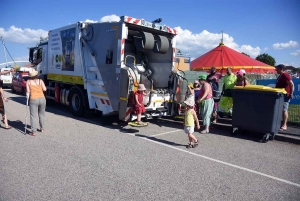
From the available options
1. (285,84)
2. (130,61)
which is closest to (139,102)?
(130,61)

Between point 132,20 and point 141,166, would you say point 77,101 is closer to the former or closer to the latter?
point 132,20

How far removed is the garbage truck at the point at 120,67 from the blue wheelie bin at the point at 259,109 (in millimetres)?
1951

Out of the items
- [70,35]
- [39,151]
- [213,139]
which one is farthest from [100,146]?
[70,35]

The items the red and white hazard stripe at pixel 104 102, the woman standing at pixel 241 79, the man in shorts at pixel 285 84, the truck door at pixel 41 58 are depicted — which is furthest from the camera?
the truck door at pixel 41 58

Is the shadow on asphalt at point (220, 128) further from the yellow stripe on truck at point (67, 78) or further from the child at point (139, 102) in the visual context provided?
the yellow stripe on truck at point (67, 78)

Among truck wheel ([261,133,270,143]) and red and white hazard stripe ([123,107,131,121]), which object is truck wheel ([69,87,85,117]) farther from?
truck wheel ([261,133,270,143])

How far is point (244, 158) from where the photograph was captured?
203 inches

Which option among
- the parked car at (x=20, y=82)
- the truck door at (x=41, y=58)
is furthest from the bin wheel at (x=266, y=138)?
the parked car at (x=20, y=82)

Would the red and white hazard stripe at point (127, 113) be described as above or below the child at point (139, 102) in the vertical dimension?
below

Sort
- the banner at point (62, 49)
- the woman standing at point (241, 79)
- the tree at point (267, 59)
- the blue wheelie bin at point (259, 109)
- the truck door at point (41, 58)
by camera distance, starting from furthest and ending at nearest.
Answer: the tree at point (267, 59) → the truck door at point (41, 58) → the banner at point (62, 49) → the woman standing at point (241, 79) → the blue wheelie bin at point (259, 109)

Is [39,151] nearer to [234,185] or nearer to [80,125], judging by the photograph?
[80,125]

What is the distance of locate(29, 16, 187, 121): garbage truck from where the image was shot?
7.01 metres

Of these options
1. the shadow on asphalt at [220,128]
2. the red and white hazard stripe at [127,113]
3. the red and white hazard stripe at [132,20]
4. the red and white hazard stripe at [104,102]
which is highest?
the red and white hazard stripe at [132,20]

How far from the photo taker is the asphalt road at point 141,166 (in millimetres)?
3609
